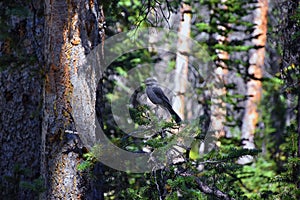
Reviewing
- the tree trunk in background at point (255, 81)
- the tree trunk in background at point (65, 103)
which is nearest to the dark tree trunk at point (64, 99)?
the tree trunk in background at point (65, 103)

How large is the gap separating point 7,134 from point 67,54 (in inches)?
73.2

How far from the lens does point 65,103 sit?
4.44 m

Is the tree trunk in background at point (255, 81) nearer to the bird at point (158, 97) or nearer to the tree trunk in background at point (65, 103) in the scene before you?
the bird at point (158, 97)

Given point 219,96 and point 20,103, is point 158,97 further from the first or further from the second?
point 219,96

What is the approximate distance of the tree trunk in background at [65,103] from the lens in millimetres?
4430

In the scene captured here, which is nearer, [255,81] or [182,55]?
[182,55]

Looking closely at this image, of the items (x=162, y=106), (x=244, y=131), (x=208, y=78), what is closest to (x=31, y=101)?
(x=162, y=106)

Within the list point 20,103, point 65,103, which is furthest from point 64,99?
point 20,103

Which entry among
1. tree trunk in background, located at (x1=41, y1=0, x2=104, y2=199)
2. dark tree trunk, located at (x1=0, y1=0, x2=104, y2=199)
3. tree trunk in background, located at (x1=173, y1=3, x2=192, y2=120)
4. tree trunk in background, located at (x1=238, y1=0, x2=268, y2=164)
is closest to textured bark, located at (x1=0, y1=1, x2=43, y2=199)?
dark tree trunk, located at (x1=0, y1=0, x2=104, y2=199)

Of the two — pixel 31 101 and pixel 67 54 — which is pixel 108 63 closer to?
pixel 31 101

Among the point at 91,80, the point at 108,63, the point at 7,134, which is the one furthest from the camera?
the point at 108,63

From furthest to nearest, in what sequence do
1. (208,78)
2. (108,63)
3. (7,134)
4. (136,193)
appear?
1. (208,78)
2. (108,63)
3. (7,134)
4. (136,193)

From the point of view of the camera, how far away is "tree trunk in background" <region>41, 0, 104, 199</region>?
4430 millimetres

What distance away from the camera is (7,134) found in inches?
231
